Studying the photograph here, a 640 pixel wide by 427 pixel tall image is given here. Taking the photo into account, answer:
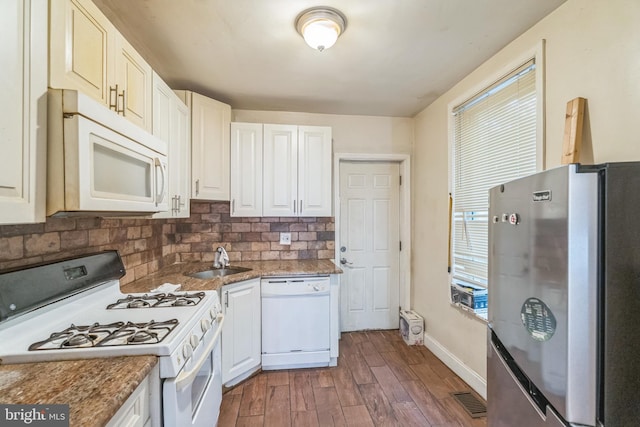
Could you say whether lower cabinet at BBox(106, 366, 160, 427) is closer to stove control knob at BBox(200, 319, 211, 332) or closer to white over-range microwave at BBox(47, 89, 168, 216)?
stove control knob at BBox(200, 319, 211, 332)

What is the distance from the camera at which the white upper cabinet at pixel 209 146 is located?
8.18ft

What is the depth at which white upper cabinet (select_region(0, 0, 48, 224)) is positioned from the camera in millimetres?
823

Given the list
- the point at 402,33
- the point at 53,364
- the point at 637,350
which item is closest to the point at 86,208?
the point at 53,364

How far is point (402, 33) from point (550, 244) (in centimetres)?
152

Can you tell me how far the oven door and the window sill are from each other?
6.06ft

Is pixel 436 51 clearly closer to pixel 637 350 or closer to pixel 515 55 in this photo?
pixel 515 55

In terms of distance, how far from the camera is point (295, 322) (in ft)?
8.42

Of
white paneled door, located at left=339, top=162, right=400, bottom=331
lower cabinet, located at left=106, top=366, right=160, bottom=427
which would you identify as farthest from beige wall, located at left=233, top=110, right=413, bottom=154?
lower cabinet, located at left=106, top=366, right=160, bottom=427

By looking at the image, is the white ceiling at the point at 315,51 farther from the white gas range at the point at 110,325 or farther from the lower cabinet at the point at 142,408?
the lower cabinet at the point at 142,408

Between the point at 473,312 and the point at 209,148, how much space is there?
2589 mm

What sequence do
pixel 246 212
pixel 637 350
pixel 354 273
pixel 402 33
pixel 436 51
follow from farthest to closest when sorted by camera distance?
1. pixel 354 273
2. pixel 246 212
3. pixel 436 51
4. pixel 402 33
5. pixel 637 350

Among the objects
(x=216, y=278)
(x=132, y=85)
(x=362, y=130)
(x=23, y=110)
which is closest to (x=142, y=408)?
(x=23, y=110)

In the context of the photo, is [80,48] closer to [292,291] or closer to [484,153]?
[292,291]

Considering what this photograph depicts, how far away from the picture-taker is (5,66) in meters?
0.82
